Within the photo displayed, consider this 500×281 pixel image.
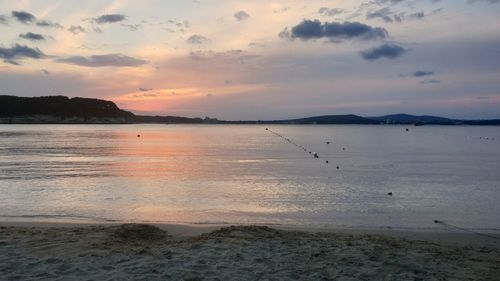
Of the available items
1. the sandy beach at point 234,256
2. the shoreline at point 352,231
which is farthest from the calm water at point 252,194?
the sandy beach at point 234,256

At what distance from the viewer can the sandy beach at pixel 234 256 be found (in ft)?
27.0

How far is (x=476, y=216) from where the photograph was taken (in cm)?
1678

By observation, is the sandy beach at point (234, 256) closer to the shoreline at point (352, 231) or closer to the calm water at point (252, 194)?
the shoreline at point (352, 231)

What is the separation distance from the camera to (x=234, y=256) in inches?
368

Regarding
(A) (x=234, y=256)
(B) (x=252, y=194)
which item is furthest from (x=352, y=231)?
(B) (x=252, y=194)

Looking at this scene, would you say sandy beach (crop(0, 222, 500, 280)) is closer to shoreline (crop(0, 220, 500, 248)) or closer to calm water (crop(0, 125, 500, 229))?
shoreline (crop(0, 220, 500, 248))

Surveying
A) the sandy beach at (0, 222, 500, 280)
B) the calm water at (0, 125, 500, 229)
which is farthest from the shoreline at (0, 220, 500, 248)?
the calm water at (0, 125, 500, 229)

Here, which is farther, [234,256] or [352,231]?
[352,231]

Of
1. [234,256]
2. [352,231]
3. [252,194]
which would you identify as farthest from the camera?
[252,194]

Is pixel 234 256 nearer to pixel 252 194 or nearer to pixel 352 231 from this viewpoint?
pixel 352 231

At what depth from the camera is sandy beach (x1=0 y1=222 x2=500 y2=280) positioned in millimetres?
8234

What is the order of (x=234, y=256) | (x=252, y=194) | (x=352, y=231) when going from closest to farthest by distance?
(x=234, y=256) < (x=352, y=231) < (x=252, y=194)

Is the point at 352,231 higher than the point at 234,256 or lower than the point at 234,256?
lower

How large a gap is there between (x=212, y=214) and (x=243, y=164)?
65.4 feet
